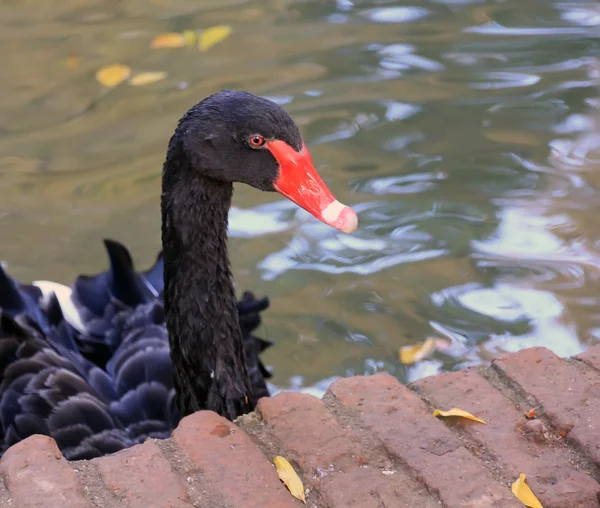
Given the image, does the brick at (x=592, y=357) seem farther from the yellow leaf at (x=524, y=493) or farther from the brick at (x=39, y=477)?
the brick at (x=39, y=477)

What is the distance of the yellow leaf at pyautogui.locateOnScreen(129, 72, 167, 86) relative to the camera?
4812 mm

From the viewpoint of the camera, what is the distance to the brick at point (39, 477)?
5.39 feet

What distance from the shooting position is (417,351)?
124 inches

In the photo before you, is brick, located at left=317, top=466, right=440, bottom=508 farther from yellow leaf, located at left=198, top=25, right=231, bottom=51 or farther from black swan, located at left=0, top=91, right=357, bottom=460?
yellow leaf, located at left=198, top=25, right=231, bottom=51

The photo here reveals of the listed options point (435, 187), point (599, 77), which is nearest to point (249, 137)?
point (435, 187)

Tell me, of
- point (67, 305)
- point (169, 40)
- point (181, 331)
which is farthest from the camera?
point (169, 40)

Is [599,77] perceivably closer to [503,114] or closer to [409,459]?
[503,114]

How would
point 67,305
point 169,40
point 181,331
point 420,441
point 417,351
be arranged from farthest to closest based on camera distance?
1. point 169,40
2. point 417,351
3. point 67,305
4. point 181,331
5. point 420,441

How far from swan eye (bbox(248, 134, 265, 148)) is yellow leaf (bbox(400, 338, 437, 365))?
119 cm

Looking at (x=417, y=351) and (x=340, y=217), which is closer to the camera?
(x=340, y=217)

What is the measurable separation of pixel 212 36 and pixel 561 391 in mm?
3709

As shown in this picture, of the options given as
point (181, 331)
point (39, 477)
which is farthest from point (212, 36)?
point (39, 477)

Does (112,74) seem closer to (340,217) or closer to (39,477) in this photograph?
(340,217)

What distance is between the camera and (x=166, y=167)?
2.25 m
